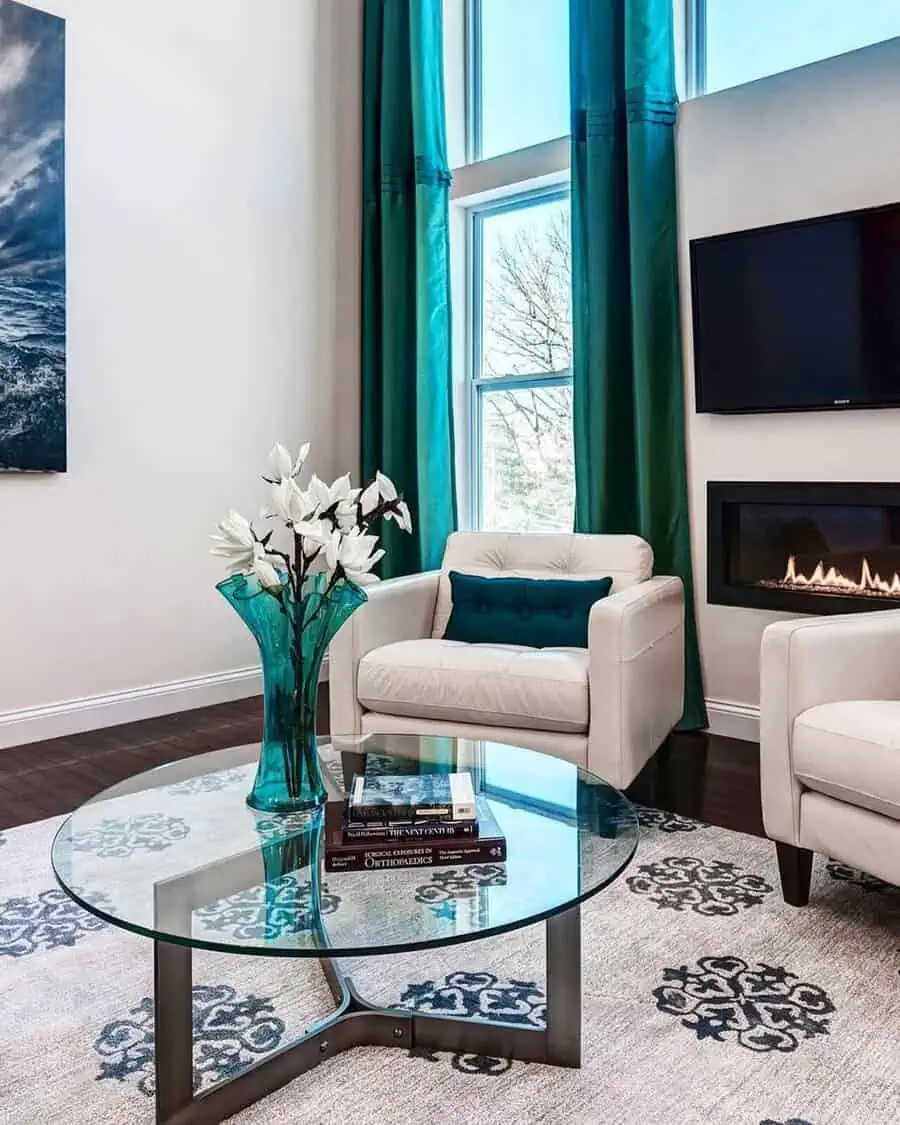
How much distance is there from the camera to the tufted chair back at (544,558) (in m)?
3.17

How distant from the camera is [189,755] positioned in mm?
3422

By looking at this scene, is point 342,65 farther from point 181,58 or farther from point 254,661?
point 254,661

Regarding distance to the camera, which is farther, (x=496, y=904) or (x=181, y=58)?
(x=181, y=58)

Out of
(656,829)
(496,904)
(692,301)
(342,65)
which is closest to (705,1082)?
(496,904)

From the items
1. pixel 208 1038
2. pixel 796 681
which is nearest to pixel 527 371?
pixel 796 681

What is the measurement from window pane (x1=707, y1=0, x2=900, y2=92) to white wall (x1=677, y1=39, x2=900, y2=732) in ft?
0.71

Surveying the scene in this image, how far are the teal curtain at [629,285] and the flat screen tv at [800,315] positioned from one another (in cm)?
17

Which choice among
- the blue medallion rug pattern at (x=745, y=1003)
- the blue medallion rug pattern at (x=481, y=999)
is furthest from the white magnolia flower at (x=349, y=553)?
the blue medallion rug pattern at (x=745, y=1003)

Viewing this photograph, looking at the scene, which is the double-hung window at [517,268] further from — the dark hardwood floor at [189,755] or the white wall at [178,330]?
the dark hardwood floor at [189,755]

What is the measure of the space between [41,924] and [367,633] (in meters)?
1.23

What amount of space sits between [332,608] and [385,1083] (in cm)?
77

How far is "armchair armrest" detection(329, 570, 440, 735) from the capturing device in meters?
2.91

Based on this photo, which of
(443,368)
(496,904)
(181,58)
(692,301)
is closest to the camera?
(496,904)

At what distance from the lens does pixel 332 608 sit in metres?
1.73
